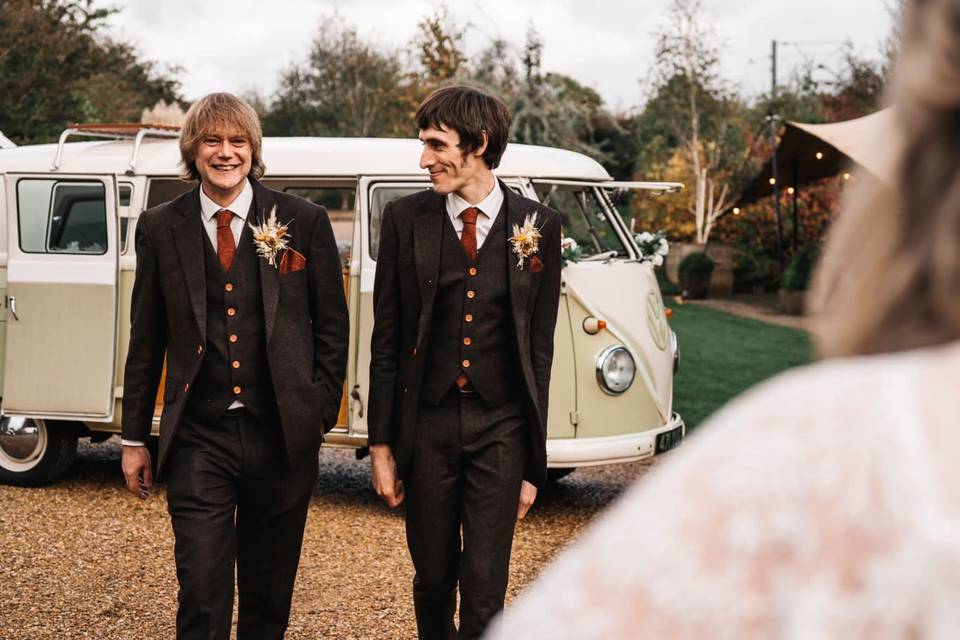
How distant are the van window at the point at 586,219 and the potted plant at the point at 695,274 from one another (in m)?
14.6

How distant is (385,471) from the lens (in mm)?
3979

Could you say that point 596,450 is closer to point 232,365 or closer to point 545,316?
point 545,316

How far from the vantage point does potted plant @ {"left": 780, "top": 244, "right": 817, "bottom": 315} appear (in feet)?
66.3

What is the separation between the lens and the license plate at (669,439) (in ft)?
24.7

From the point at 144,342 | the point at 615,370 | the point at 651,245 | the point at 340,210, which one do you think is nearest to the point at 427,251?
the point at 144,342

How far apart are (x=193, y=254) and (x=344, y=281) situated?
3.30 m

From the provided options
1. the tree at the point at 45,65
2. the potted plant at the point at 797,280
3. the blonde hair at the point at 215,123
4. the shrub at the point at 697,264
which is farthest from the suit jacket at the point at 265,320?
the shrub at the point at 697,264

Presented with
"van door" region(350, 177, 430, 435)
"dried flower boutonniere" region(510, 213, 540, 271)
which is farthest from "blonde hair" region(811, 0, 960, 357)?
"van door" region(350, 177, 430, 435)

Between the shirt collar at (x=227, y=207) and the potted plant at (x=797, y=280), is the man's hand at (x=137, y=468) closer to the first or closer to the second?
the shirt collar at (x=227, y=207)

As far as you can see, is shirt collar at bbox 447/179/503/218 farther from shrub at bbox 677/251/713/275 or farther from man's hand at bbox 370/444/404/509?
shrub at bbox 677/251/713/275

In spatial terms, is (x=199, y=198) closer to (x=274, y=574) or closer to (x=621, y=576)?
(x=274, y=574)

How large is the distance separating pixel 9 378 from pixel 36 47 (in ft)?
34.3

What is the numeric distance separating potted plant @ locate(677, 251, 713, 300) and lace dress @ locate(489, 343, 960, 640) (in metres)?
21.5

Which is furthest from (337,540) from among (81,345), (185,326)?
(185,326)
